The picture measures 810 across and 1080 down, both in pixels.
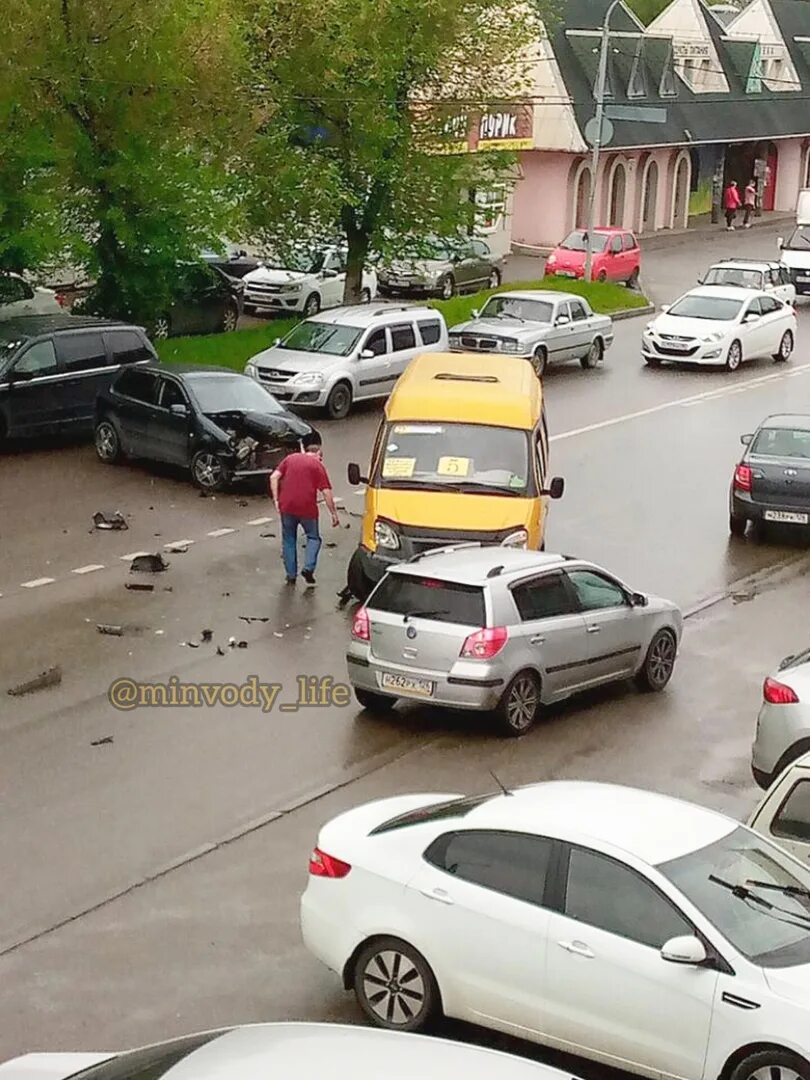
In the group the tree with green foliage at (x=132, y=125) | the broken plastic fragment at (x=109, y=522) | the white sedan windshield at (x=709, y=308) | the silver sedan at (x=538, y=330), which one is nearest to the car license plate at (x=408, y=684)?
the broken plastic fragment at (x=109, y=522)

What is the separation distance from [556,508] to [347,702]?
8.82 metres

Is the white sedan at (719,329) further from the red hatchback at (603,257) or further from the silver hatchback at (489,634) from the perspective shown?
the silver hatchback at (489,634)

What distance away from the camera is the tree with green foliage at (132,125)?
28.5 m

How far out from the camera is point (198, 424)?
79.6 ft

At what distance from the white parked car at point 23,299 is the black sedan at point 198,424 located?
19.6 ft

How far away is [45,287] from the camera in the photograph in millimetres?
36375

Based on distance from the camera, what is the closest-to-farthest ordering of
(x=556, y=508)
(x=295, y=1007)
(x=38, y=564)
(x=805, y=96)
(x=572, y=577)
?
(x=295, y=1007), (x=572, y=577), (x=38, y=564), (x=556, y=508), (x=805, y=96)

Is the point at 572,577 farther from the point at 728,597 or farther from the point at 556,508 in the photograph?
the point at 556,508

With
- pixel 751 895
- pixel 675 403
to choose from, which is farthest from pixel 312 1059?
pixel 675 403

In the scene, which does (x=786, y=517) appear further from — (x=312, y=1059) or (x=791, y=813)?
(x=312, y=1059)

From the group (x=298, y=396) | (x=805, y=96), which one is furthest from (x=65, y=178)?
(x=805, y=96)

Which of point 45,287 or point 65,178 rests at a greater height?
point 65,178

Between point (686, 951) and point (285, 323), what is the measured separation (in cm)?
2847

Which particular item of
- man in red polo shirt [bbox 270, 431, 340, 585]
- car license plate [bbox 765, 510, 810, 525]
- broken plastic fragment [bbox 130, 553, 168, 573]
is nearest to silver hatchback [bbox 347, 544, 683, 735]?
man in red polo shirt [bbox 270, 431, 340, 585]
